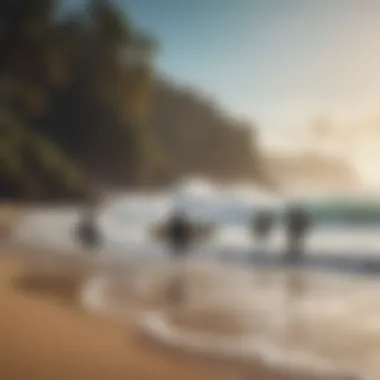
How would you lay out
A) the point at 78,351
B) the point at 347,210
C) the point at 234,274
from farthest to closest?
the point at 234,274
the point at 347,210
the point at 78,351

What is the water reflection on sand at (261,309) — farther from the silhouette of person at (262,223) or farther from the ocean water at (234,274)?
the silhouette of person at (262,223)

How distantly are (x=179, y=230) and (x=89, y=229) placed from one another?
21 cm

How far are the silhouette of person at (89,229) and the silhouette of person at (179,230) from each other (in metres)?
0.17

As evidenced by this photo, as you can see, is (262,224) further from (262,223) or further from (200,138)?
(200,138)

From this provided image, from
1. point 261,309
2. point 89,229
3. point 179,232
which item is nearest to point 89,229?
point 89,229

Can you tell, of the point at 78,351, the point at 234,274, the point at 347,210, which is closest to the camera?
the point at 78,351

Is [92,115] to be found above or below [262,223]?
above

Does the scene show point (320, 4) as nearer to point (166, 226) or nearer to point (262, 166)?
point (262, 166)

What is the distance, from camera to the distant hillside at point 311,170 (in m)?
1.49

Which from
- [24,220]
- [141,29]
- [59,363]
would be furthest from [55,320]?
[141,29]

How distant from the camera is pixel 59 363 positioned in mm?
1345

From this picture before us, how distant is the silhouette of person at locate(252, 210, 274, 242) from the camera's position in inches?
60.5

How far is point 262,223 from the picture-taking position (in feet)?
5.04

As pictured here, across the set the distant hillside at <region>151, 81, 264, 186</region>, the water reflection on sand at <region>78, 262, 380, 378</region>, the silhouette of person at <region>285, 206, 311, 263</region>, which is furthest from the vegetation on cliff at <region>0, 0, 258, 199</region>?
the water reflection on sand at <region>78, 262, 380, 378</region>
